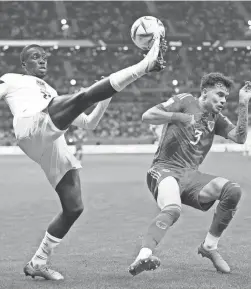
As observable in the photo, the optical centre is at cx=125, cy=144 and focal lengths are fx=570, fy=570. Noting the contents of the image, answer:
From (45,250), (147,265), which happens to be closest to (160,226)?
(147,265)

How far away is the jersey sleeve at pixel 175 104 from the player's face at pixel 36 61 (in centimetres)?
118

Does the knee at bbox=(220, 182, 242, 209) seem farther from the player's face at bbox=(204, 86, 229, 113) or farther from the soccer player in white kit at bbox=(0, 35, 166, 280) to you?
the soccer player in white kit at bbox=(0, 35, 166, 280)

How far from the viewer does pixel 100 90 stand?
452cm

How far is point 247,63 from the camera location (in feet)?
130

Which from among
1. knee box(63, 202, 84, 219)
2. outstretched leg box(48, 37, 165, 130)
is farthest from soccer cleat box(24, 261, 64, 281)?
outstretched leg box(48, 37, 165, 130)

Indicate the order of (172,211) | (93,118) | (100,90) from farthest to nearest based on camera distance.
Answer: (93,118), (172,211), (100,90)

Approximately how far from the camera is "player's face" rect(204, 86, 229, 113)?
532cm

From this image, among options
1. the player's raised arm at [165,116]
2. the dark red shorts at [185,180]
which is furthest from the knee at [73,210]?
the player's raised arm at [165,116]

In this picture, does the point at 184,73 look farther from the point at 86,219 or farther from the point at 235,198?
the point at 235,198

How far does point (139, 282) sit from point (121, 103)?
3279cm

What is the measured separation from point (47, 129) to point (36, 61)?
91cm

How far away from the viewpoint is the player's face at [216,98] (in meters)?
5.32

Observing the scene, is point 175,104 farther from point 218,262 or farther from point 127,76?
point 218,262

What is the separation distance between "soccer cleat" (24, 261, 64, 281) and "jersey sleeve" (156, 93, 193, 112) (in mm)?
1748
